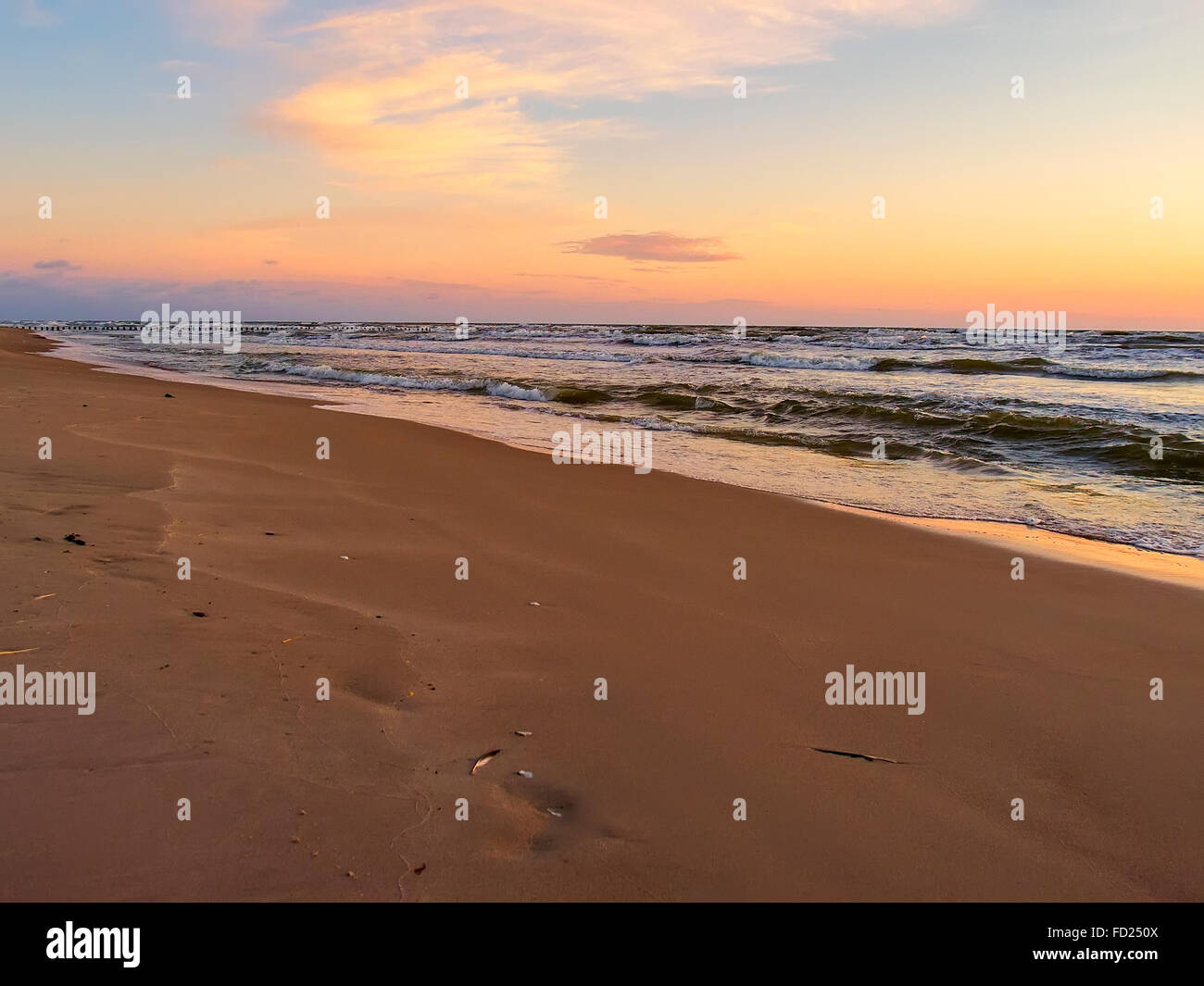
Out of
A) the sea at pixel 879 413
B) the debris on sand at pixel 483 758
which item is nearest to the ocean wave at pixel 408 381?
the sea at pixel 879 413

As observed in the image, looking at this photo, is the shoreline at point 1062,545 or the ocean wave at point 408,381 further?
the ocean wave at point 408,381

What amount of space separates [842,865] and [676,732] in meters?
0.96

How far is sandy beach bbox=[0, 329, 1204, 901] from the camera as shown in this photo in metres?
2.53

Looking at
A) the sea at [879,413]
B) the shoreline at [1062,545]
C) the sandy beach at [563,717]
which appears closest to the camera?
the sandy beach at [563,717]

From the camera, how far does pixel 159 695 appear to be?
327 cm

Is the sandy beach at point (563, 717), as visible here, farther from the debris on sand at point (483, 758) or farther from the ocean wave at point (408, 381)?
the ocean wave at point (408, 381)

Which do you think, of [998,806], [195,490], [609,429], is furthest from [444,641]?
[609,429]

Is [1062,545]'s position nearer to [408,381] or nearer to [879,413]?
[879,413]

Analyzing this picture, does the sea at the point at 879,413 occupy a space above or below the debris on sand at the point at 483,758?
above

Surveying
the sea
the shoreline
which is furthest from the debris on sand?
the sea

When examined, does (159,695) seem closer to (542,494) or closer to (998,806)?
(998,806)

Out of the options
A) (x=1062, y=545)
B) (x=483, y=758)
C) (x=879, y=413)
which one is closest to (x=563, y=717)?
(x=483, y=758)

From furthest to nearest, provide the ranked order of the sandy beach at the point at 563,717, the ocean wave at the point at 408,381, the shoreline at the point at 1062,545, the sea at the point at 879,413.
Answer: the ocean wave at the point at 408,381 < the sea at the point at 879,413 < the shoreline at the point at 1062,545 < the sandy beach at the point at 563,717

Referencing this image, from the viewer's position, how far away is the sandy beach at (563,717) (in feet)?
8.30
